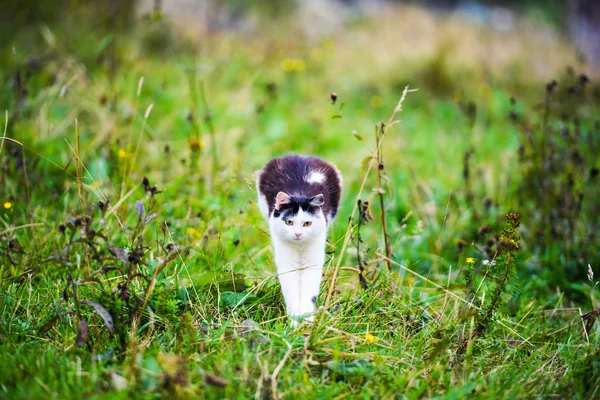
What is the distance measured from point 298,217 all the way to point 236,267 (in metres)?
0.71

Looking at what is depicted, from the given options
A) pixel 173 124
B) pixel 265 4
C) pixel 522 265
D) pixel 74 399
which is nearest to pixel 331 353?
pixel 74 399

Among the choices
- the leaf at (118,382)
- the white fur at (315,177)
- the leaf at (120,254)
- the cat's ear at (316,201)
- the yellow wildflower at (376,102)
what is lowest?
the leaf at (118,382)

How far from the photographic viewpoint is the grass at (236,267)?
2.17 metres

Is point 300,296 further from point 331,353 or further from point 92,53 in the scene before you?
point 92,53

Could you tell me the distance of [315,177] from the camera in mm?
2943

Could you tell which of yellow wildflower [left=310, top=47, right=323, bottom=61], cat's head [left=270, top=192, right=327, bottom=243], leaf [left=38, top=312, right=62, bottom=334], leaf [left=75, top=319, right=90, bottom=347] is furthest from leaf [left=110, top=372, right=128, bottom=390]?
yellow wildflower [left=310, top=47, right=323, bottom=61]

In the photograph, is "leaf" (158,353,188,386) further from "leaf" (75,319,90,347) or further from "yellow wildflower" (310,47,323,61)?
"yellow wildflower" (310,47,323,61)

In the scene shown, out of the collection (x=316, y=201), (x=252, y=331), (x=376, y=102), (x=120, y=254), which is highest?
(x=376, y=102)

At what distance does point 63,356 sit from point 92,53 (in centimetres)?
442

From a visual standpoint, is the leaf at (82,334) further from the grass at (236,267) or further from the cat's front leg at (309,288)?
the cat's front leg at (309,288)

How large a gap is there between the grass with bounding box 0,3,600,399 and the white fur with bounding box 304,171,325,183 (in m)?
0.27

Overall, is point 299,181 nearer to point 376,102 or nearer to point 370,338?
point 370,338

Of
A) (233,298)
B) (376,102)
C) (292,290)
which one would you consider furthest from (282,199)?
(376,102)

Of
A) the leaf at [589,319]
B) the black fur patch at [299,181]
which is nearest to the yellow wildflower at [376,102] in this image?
the black fur patch at [299,181]
